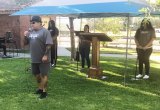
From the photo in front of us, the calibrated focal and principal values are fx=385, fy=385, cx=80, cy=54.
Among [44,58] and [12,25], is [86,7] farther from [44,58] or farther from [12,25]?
[12,25]

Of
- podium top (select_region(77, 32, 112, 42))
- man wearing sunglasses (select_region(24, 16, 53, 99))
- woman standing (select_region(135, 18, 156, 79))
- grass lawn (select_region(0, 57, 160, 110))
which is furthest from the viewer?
podium top (select_region(77, 32, 112, 42))

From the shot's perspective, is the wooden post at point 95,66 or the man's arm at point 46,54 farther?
the wooden post at point 95,66

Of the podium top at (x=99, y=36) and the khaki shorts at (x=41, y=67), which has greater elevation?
the podium top at (x=99, y=36)

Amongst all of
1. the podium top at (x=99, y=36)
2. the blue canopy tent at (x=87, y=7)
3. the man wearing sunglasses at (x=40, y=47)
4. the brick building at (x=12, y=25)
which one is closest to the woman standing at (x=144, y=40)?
the blue canopy tent at (x=87, y=7)

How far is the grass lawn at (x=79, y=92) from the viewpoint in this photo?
8156 mm

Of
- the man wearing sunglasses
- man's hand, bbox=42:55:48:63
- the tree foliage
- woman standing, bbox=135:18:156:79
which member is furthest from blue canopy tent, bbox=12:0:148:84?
the tree foliage

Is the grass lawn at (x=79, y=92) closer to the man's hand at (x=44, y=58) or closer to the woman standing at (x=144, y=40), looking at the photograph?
the woman standing at (x=144, y=40)

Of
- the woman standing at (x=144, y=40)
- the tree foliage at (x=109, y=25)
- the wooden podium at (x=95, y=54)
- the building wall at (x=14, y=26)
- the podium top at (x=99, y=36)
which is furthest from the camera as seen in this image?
the tree foliage at (x=109, y=25)

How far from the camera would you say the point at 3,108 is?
7.93 meters

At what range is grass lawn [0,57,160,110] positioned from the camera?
8.16 meters

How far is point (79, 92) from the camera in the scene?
31.4 ft

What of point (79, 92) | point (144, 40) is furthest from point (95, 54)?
point (79, 92)

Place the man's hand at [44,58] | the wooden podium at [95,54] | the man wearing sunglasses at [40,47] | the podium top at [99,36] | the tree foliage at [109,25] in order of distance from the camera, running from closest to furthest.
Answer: the man's hand at [44,58] → the man wearing sunglasses at [40,47] → the podium top at [99,36] → the wooden podium at [95,54] → the tree foliage at [109,25]

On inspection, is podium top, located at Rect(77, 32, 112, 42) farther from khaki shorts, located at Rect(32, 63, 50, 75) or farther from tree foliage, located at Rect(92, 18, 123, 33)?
tree foliage, located at Rect(92, 18, 123, 33)
